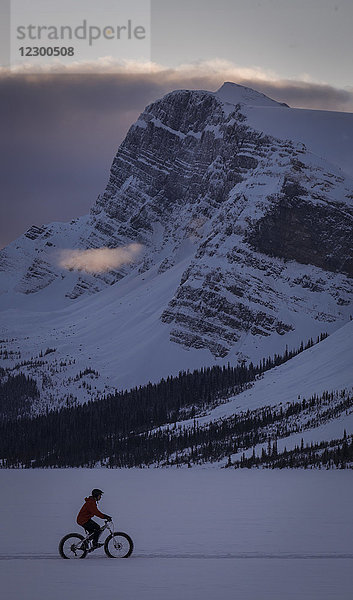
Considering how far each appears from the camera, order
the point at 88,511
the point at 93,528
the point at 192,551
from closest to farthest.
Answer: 1. the point at 88,511
2. the point at 93,528
3. the point at 192,551

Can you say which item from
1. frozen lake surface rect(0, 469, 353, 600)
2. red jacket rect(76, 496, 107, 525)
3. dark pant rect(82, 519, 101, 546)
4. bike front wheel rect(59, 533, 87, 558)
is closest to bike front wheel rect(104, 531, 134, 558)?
frozen lake surface rect(0, 469, 353, 600)

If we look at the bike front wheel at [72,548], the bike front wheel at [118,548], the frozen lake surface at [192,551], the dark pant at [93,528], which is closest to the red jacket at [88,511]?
the dark pant at [93,528]

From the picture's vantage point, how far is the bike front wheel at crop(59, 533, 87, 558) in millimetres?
52281

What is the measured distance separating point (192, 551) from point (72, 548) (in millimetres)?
8103

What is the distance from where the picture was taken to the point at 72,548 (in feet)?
173

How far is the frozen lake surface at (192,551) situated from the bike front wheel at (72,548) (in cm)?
59

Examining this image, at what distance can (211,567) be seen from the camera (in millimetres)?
51469

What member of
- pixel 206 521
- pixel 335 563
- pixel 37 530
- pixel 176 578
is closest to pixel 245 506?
pixel 206 521

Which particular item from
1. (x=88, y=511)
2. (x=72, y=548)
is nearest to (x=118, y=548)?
(x=72, y=548)

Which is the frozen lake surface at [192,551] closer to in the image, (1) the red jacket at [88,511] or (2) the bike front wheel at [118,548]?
(2) the bike front wheel at [118,548]

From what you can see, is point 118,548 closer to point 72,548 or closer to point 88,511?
point 72,548

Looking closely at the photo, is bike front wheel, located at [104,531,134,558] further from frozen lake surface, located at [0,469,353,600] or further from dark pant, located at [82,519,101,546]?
dark pant, located at [82,519,101,546]

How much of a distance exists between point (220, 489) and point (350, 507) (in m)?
37.3

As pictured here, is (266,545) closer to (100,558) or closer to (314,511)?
(100,558)
